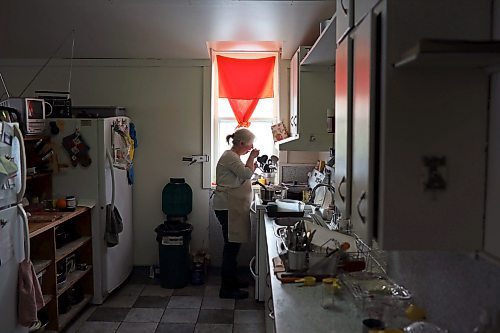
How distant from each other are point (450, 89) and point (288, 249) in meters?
1.32

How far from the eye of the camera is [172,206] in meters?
4.70

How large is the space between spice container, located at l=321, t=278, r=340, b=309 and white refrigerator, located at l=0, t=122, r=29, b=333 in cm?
178

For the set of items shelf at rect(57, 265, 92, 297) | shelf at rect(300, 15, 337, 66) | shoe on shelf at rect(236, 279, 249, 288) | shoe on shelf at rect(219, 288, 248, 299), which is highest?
shelf at rect(300, 15, 337, 66)

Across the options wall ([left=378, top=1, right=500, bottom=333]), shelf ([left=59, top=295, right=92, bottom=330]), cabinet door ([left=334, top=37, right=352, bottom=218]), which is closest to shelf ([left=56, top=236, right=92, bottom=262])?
shelf ([left=59, top=295, right=92, bottom=330])

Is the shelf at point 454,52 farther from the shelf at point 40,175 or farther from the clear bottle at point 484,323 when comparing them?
the shelf at point 40,175

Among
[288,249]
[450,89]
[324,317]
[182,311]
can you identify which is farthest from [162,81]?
[450,89]

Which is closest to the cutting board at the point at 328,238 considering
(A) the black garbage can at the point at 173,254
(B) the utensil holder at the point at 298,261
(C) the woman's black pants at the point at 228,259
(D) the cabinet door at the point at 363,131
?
(B) the utensil holder at the point at 298,261

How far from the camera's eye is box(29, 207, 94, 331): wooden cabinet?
335cm

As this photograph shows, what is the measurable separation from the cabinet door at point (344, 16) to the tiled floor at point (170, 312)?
2.43 metres

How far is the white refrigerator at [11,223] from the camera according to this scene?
273 cm

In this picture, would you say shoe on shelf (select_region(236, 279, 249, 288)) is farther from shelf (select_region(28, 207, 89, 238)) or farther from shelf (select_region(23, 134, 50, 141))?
shelf (select_region(23, 134, 50, 141))

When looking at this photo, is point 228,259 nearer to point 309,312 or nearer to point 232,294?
point 232,294

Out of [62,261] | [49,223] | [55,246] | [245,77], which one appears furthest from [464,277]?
[245,77]

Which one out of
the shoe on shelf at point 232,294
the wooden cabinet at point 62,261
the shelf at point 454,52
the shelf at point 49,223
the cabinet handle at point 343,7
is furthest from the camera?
the shoe on shelf at point 232,294
